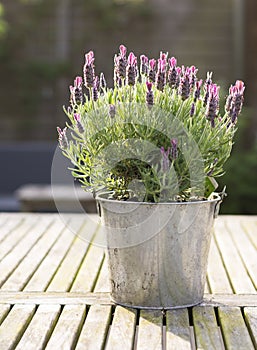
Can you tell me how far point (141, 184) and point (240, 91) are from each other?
0.38 meters

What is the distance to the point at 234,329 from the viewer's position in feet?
5.74

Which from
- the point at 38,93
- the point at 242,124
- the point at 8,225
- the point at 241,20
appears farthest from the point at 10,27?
the point at 8,225

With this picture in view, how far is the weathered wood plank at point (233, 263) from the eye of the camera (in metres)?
2.13

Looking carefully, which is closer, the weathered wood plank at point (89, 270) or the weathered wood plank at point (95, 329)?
the weathered wood plank at point (95, 329)

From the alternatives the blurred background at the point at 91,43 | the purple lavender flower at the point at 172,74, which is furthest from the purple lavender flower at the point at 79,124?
the blurred background at the point at 91,43

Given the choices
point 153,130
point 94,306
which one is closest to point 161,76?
point 153,130

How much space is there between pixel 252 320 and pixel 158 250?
0.31 metres

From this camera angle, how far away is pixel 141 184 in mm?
1892

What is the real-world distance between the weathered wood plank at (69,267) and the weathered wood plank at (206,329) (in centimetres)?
45

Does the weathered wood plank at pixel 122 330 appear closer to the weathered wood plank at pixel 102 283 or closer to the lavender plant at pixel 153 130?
the weathered wood plank at pixel 102 283

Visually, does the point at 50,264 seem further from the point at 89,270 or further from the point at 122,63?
the point at 122,63

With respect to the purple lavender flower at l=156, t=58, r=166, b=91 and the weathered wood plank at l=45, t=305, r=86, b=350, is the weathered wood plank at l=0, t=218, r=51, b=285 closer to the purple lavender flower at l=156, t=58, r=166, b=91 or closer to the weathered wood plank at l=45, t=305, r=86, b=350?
the weathered wood plank at l=45, t=305, r=86, b=350

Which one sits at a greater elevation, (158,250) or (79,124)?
(79,124)

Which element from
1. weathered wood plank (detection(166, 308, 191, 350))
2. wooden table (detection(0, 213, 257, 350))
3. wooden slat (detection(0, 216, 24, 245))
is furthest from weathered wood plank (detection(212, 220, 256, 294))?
wooden slat (detection(0, 216, 24, 245))
